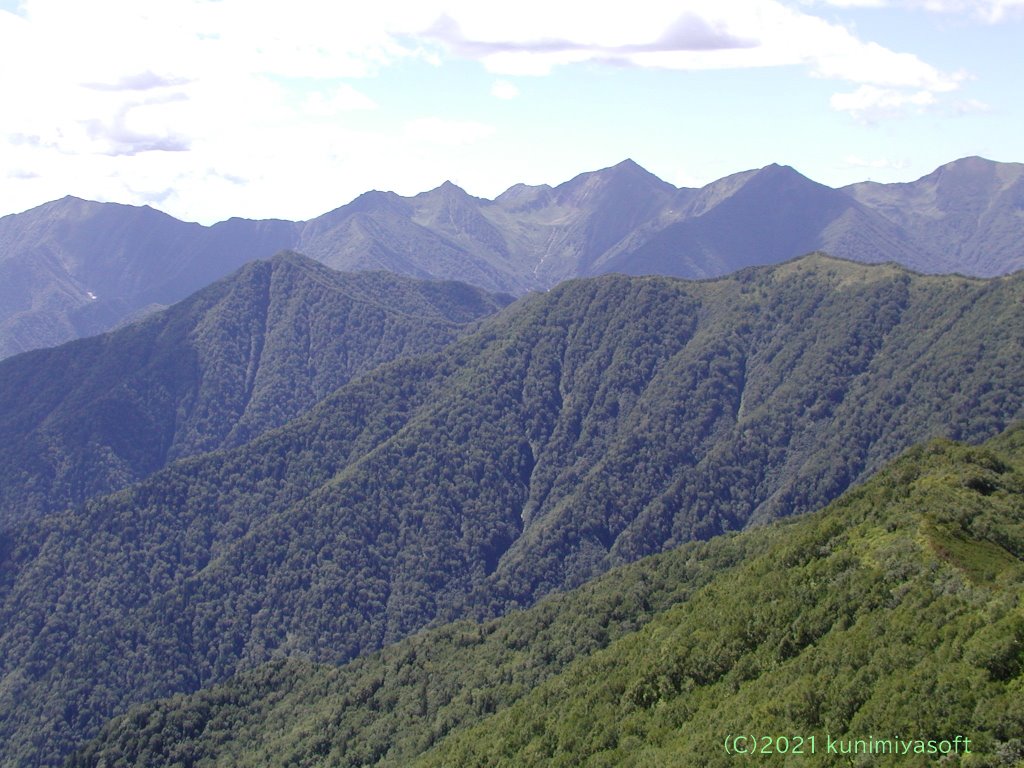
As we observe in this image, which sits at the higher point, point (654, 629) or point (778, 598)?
point (778, 598)

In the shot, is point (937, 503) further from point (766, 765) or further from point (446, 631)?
point (446, 631)

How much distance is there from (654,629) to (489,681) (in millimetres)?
38103

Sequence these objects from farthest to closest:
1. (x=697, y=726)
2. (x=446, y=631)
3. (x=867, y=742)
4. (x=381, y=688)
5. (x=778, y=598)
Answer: (x=446, y=631)
(x=381, y=688)
(x=778, y=598)
(x=697, y=726)
(x=867, y=742)

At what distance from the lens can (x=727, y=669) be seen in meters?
82.6

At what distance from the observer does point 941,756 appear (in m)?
52.6

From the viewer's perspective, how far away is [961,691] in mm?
55938

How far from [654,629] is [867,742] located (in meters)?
47.2

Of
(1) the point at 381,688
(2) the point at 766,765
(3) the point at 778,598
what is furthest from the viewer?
(1) the point at 381,688

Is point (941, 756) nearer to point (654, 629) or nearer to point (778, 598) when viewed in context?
point (778, 598)

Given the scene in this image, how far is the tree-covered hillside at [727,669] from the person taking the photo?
197 ft

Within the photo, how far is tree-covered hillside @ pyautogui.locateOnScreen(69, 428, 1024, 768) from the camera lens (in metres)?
60.0

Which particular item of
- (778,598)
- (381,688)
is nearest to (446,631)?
(381,688)

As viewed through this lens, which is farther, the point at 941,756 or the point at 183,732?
the point at 183,732

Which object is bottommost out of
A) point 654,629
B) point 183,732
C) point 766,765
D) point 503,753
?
point 183,732
